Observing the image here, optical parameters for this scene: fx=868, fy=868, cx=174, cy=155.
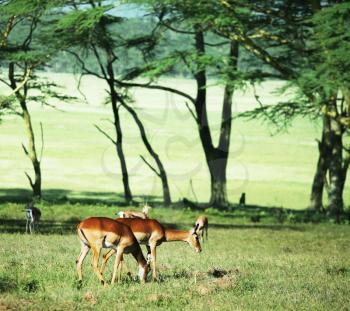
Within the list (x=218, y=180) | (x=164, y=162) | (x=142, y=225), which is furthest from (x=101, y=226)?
(x=164, y=162)

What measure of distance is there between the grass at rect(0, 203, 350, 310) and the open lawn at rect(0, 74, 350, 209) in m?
5.19

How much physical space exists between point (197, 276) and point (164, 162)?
54.6 metres

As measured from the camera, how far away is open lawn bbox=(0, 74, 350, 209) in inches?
1825

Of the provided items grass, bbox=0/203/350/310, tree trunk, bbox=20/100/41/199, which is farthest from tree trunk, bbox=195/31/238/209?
grass, bbox=0/203/350/310

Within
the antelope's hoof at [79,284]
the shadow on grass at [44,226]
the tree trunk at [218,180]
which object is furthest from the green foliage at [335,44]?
the antelope's hoof at [79,284]

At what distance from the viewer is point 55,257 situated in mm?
14531

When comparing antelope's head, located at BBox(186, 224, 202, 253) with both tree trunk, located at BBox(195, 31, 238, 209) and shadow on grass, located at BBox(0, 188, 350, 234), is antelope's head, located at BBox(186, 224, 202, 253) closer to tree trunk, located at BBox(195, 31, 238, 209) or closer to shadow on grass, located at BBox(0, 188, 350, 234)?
shadow on grass, located at BBox(0, 188, 350, 234)

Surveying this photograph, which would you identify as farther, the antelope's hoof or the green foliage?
the green foliage

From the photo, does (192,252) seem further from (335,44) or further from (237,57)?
(237,57)

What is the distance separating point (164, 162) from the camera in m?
67.6

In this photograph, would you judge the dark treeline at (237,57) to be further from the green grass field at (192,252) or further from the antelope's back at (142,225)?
the antelope's back at (142,225)

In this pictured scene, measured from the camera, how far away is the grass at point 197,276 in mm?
10672

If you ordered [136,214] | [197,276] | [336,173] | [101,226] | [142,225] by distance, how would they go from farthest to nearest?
[336,173], [136,214], [197,276], [142,225], [101,226]

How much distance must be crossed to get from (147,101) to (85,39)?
364ft
